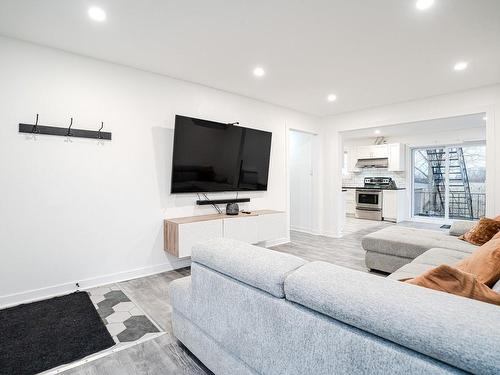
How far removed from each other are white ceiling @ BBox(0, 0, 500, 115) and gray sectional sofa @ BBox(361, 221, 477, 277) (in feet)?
6.52

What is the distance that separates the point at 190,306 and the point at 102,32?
8.03ft

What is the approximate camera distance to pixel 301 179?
5.95m

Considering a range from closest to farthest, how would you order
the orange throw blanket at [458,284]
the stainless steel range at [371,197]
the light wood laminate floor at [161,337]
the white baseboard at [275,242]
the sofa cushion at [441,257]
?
the orange throw blanket at [458,284] → the light wood laminate floor at [161,337] → the sofa cushion at [441,257] → the white baseboard at [275,242] → the stainless steel range at [371,197]

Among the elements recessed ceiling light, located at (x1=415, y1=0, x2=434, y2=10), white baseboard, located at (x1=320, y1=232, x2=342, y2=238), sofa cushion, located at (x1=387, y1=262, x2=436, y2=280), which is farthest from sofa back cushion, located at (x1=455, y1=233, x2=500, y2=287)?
white baseboard, located at (x1=320, y1=232, x2=342, y2=238)

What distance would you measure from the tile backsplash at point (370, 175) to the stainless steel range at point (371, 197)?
0.21 metres

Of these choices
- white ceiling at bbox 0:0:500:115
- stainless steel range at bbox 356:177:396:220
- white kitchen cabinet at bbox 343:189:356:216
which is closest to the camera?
white ceiling at bbox 0:0:500:115

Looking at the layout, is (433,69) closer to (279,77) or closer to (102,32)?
(279,77)

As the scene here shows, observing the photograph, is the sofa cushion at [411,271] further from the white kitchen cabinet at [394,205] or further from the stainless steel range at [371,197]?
the stainless steel range at [371,197]

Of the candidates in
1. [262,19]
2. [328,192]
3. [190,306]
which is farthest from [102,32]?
[328,192]

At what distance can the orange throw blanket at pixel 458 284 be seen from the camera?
3.14 ft

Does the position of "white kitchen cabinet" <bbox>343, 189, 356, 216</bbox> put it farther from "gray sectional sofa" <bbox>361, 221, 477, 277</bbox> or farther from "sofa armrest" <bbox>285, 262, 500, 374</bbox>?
"sofa armrest" <bbox>285, 262, 500, 374</bbox>

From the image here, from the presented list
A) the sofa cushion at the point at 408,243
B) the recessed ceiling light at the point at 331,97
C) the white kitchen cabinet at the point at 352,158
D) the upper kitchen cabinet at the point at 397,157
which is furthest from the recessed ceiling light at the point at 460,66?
the white kitchen cabinet at the point at 352,158

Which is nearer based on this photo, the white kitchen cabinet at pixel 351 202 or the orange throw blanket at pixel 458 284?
the orange throw blanket at pixel 458 284

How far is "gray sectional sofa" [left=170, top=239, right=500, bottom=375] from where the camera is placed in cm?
72
